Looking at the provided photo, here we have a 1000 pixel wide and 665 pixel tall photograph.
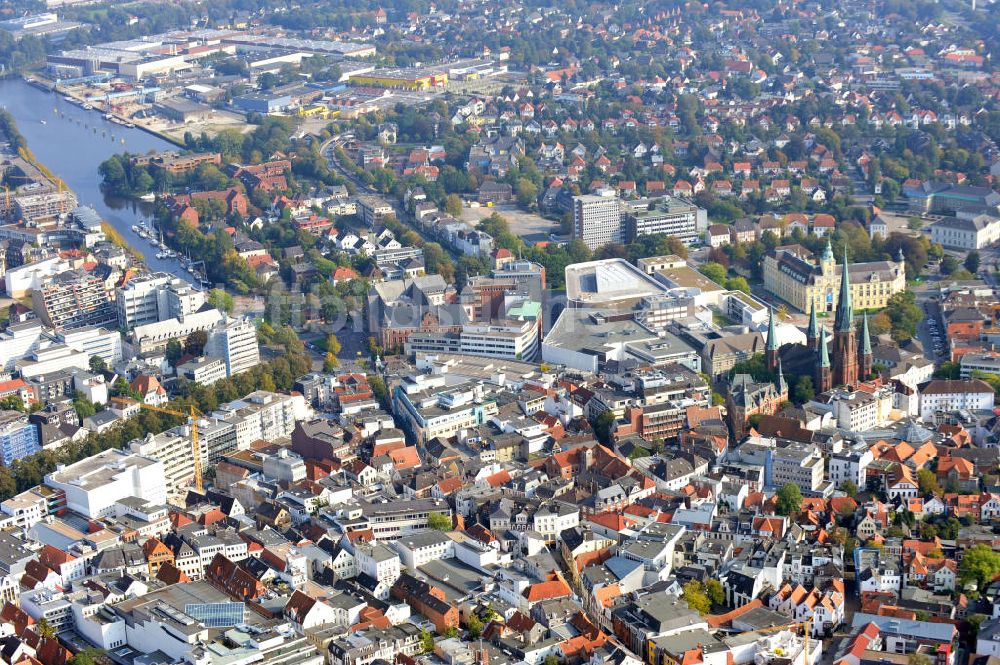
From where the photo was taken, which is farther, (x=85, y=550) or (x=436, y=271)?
(x=436, y=271)

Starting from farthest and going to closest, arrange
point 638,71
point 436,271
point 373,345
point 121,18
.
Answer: point 121,18 → point 638,71 → point 436,271 → point 373,345

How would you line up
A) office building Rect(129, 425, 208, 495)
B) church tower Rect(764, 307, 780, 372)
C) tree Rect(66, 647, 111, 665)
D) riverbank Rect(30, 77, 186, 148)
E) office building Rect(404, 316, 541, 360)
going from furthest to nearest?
1. riverbank Rect(30, 77, 186, 148)
2. office building Rect(404, 316, 541, 360)
3. church tower Rect(764, 307, 780, 372)
4. office building Rect(129, 425, 208, 495)
5. tree Rect(66, 647, 111, 665)

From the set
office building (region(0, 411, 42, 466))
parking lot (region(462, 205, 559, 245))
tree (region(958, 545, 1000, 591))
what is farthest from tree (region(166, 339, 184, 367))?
tree (region(958, 545, 1000, 591))

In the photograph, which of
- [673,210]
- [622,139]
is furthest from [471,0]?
[673,210]

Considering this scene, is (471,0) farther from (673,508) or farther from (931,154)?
(673,508)

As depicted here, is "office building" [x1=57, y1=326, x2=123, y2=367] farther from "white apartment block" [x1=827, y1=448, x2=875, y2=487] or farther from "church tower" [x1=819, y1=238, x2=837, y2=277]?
"church tower" [x1=819, y1=238, x2=837, y2=277]

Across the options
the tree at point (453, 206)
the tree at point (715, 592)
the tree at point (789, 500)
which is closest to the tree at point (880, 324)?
the tree at point (789, 500)
